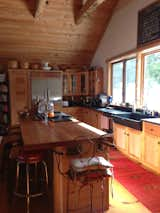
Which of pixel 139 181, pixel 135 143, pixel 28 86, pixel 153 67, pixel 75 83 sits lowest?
pixel 139 181

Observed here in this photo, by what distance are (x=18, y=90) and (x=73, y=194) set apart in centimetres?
443

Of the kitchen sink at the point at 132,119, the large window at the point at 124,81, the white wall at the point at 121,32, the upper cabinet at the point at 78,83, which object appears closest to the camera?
the kitchen sink at the point at 132,119

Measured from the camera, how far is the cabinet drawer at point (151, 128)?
307cm

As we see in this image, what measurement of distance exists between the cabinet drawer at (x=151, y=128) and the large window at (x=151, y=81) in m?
0.74

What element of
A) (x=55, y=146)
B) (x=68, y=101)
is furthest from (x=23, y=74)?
(x=55, y=146)

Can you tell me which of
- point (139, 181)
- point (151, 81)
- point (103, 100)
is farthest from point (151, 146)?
point (103, 100)

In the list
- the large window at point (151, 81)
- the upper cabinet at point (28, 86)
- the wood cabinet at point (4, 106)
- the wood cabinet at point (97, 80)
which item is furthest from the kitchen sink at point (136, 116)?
the wood cabinet at point (4, 106)

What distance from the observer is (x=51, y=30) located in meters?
5.51

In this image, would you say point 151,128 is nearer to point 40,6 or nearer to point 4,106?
point 40,6

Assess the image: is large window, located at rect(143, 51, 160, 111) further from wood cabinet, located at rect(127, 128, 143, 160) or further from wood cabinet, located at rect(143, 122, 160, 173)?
wood cabinet, located at rect(143, 122, 160, 173)

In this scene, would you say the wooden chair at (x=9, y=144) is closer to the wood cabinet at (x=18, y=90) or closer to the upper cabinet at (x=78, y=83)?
the wood cabinet at (x=18, y=90)

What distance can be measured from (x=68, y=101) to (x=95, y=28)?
2.45 meters

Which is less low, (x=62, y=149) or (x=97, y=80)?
(x=97, y=80)

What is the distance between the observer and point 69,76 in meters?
6.66
